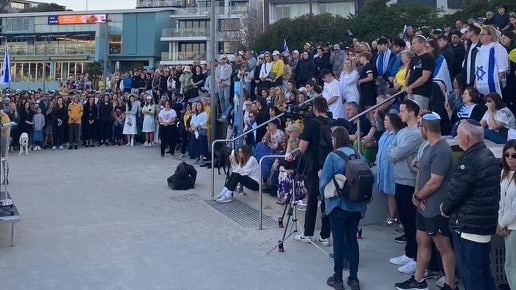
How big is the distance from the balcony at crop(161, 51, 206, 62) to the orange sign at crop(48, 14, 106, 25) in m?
8.78

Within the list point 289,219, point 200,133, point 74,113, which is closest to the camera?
point 289,219

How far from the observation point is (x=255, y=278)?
281 inches

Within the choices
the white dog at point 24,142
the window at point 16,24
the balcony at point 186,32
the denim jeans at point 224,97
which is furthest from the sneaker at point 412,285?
the window at point 16,24

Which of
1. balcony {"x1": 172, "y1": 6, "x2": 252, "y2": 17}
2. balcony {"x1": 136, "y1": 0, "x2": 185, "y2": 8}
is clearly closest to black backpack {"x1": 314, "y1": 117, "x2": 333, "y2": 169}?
balcony {"x1": 172, "y1": 6, "x2": 252, "y2": 17}

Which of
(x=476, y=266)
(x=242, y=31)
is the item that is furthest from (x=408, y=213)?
(x=242, y=31)

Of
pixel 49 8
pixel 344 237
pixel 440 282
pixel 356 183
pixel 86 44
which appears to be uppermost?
pixel 49 8

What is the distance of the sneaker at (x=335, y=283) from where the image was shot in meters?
6.68

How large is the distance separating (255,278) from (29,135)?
646 inches

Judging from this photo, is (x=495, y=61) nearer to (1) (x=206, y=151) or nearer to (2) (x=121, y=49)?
(1) (x=206, y=151)

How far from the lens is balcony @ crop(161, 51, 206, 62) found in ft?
216

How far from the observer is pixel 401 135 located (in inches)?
294

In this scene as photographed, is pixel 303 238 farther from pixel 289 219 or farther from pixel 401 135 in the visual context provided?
pixel 401 135

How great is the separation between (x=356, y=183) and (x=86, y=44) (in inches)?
2664

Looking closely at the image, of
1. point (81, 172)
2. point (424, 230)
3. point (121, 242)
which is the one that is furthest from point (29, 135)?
point (424, 230)
